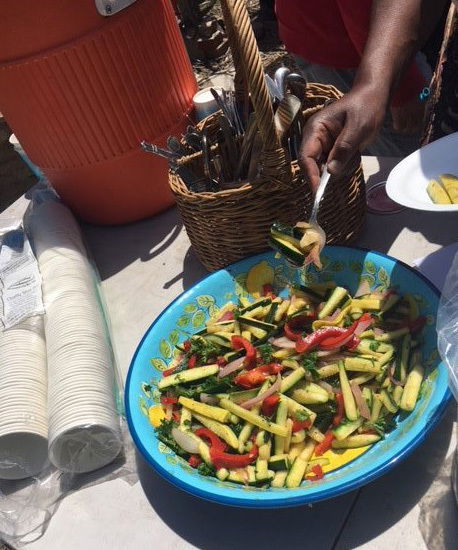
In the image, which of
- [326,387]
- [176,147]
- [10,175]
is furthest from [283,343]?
[10,175]

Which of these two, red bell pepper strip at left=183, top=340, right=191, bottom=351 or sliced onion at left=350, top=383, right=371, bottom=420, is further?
red bell pepper strip at left=183, top=340, right=191, bottom=351

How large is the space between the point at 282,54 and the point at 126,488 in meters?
3.05

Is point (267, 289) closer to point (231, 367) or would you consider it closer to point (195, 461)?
point (231, 367)

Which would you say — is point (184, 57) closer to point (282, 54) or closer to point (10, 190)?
point (282, 54)

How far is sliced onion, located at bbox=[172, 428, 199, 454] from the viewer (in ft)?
3.01

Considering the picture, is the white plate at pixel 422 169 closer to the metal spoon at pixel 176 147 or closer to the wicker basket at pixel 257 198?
the wicker basket at pixel 257 198

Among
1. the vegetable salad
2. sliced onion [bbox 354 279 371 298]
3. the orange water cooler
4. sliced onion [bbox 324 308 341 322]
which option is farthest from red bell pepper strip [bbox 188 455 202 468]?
the orange water cooler

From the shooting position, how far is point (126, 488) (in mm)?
1010

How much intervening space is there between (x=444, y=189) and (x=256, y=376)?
0.46 m

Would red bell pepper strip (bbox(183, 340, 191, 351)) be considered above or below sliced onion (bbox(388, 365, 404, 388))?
above

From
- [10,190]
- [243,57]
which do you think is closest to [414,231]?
[243,57]

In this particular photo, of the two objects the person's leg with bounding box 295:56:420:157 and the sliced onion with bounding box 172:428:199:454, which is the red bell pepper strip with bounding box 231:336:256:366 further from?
the person's leg with bounding box 295:56:420:157

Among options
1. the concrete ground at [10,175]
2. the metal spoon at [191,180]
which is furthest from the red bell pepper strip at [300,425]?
the concrete ground at [10,175]

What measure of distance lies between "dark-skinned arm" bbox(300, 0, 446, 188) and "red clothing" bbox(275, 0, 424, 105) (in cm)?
34
